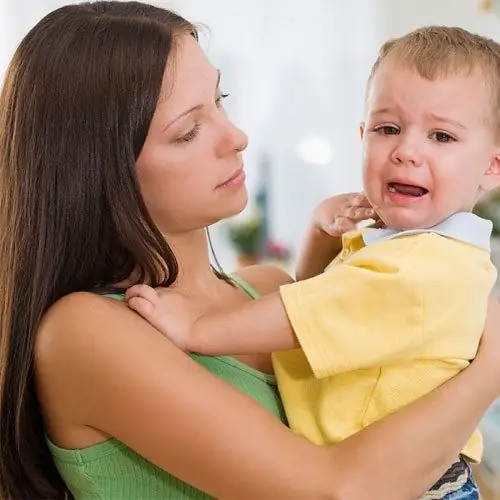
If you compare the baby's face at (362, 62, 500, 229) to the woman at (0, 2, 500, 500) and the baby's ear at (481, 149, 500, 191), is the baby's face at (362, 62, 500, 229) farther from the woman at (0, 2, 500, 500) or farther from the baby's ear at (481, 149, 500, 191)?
the woman at (0, 2, 500, 500)

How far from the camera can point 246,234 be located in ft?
13.3

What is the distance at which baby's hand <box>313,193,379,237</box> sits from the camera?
1470mm

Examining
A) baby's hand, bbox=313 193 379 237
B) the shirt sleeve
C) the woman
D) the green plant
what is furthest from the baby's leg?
the green plant

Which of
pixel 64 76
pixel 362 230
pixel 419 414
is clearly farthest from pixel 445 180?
pixel 64 76

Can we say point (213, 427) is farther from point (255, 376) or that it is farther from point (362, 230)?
point (362, 230)

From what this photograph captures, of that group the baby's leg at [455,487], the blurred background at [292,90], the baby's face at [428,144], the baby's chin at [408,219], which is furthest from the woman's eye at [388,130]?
the blurred background at [292,90]

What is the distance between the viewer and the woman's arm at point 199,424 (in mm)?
1101

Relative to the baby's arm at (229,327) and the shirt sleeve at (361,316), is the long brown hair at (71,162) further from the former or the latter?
the shirt sleeve at (361,316)

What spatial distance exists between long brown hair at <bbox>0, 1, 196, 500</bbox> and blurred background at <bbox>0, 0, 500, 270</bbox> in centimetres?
266

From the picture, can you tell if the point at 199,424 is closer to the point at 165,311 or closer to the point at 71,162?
the point at 165,311

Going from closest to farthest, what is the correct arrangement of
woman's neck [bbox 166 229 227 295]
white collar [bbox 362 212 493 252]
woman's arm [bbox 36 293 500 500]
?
woman's arm [bbox 36 293 500 500] < white collar [bbox 362 212 493 252] < woman's neck [bbox 166 229 227 295]

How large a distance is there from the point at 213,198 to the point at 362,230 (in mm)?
230

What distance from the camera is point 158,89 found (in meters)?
1.19

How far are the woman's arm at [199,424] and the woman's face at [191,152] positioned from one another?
0.19m
